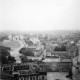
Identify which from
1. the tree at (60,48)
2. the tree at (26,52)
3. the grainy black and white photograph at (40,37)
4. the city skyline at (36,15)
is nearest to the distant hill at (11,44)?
the grainy black and white photograph at (40,37)

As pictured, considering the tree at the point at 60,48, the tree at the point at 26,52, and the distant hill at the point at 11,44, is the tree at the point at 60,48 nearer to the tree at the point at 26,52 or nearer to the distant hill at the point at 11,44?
the tree at the point at 26,52

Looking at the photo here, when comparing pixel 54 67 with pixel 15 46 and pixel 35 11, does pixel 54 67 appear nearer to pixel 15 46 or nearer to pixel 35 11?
pixel 15 46

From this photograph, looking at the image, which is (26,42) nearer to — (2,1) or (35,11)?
(35,11)

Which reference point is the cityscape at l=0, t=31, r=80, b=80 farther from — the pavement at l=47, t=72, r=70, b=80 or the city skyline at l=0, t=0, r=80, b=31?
the city skyline at l=0, t=0, r=80, b=31

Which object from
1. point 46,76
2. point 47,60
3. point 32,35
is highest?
point 32,35

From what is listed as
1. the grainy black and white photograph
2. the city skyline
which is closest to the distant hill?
the grainy black and white photograph

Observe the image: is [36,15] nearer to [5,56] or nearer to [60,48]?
[60,48]

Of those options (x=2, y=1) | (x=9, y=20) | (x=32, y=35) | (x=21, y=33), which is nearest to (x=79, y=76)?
(x=32, y=35)

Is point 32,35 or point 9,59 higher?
point 32,35

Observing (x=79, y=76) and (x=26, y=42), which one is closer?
(x=79, y=76)
